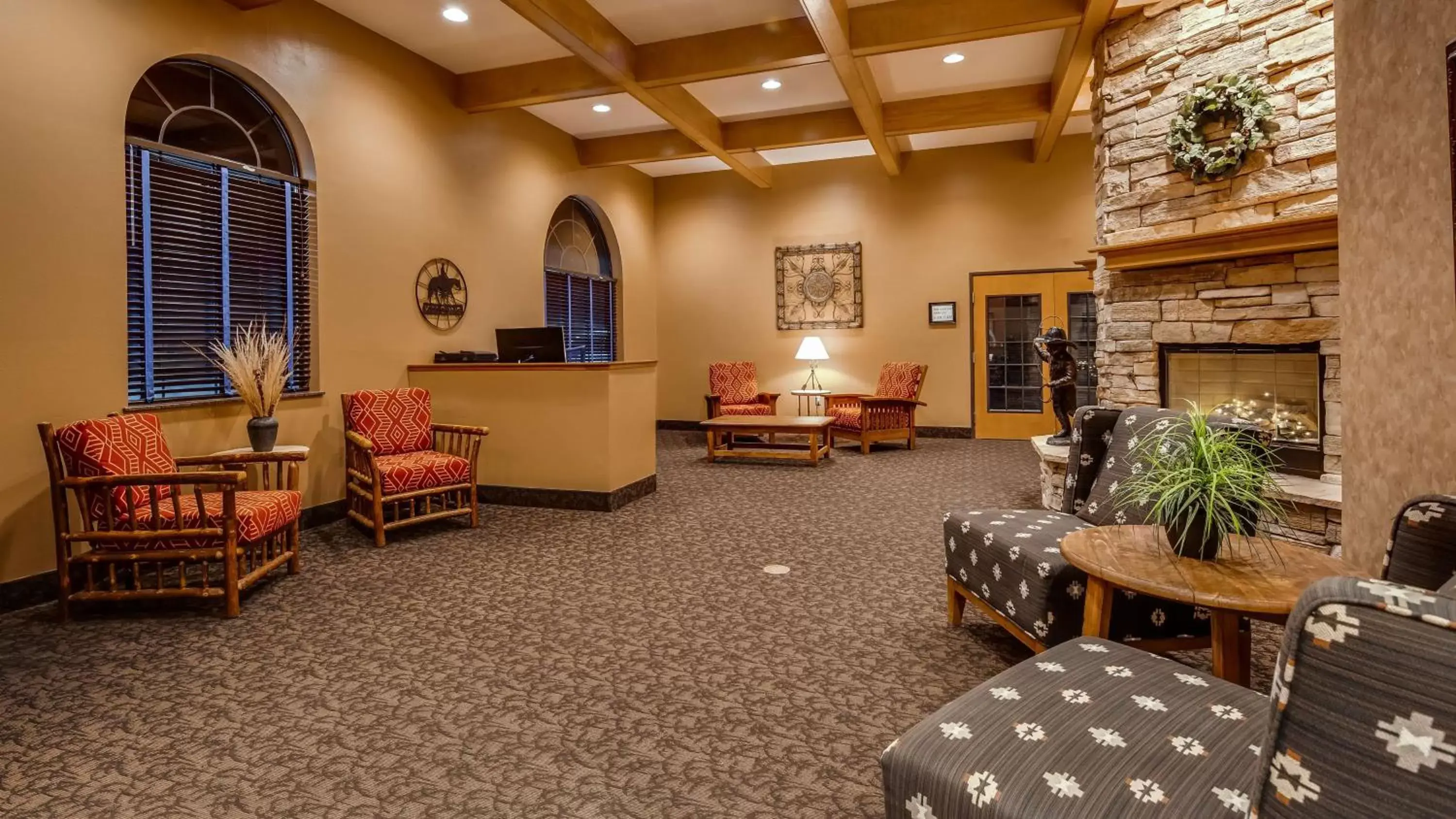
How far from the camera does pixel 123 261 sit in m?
4.03

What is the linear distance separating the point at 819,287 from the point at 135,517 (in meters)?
7.91

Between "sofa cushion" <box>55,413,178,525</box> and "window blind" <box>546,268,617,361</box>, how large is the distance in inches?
178

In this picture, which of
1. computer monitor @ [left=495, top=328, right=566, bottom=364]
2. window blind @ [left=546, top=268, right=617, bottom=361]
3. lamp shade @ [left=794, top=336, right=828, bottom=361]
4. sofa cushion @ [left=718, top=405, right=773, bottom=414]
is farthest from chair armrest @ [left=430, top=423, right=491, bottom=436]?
lamp shade @ [left=794, top=336, right=828, bottom=361]

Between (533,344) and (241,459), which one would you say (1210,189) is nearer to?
(533,344)

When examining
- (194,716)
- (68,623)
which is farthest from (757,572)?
(68,623)

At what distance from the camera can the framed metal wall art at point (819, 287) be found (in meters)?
9.77

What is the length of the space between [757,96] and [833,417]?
3390 mm

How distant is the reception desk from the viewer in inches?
214

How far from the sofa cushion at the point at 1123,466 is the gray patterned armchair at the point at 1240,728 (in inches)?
44.6

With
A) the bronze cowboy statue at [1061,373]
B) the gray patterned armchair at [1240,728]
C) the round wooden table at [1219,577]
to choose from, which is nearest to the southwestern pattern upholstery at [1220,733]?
the gray patterned armchair at [1240,728]

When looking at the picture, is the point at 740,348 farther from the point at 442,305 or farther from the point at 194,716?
the point at 194,716

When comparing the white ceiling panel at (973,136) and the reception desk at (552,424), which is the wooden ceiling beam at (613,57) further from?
the white ceiling panel at (973,136)

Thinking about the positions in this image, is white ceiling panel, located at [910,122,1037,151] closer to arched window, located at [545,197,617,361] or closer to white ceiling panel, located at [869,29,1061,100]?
white ceiling panel, located at [869,29,1061,100]

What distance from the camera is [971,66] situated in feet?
21.7
